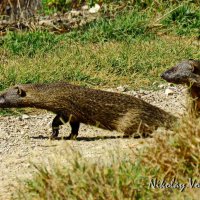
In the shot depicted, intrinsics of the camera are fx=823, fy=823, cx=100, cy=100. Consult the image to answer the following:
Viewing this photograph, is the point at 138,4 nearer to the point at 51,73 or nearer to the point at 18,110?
the point at 51,73

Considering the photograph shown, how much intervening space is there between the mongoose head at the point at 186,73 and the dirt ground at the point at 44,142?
0.28 meters

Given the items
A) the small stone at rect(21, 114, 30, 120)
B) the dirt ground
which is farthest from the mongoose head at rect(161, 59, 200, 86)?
the small stone at rect(21, 114, 30, 120)

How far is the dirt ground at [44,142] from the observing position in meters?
5.53

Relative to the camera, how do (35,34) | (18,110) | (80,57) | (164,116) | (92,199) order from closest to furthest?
(92,199) < (164,116) < (18,110) < (80,57) < (35,34)

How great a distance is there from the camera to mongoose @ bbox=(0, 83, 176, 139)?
689 centimetres

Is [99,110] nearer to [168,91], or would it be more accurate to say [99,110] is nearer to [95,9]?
[168,91]

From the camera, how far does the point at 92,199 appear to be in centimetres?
450

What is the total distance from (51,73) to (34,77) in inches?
10.5

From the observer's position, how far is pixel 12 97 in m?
7.27

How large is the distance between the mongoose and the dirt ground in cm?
14

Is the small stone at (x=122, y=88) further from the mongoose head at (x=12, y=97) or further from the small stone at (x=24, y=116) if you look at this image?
the mongoose head at (x=12, y=97)

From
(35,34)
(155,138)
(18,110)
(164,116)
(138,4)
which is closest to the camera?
(155,138)

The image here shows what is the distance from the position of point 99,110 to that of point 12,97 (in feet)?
2.73

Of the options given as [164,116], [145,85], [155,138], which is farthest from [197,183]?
[145,85]
